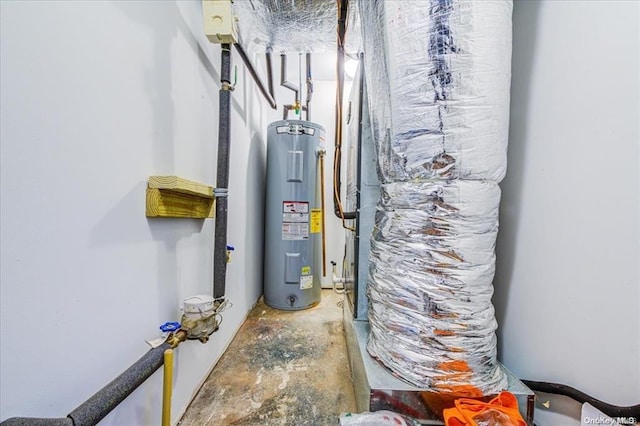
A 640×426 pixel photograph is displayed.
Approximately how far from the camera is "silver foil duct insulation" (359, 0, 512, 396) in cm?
66

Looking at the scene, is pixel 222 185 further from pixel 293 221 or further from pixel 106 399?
pixel 293 221

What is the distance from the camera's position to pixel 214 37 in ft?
3.20

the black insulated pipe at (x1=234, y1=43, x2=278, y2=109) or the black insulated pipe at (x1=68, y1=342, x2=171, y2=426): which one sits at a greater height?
the black insulated pipe at (x1=234, y1=43, x2=278, y2=109)

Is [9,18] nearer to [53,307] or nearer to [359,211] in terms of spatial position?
[53,307]

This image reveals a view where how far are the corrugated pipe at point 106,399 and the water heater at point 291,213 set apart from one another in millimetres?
1245

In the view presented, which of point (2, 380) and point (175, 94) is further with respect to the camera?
point (175, 94)

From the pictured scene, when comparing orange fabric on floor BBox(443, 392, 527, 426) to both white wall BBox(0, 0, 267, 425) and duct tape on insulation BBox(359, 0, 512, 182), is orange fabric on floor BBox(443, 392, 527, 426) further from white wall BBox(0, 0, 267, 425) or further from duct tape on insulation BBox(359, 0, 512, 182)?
white wall BBox(0, 0, 267, 425)

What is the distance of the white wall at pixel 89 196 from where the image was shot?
0.42 m

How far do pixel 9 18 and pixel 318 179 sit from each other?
5.58 ft

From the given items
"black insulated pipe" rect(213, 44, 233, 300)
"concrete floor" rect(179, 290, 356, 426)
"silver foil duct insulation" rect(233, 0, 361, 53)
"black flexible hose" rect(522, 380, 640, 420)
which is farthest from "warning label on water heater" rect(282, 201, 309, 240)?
"black flexible hose" rect(522, 380, 640, 420)

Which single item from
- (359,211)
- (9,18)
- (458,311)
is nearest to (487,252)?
(458,311)

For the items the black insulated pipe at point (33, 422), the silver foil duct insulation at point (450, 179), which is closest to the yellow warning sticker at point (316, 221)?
the silver foil duct insulation at point (450, 179)

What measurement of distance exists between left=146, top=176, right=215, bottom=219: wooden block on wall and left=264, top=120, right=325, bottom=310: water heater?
37.1 inches

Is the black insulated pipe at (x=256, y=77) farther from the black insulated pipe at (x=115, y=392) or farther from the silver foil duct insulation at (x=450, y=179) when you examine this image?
the black insulated pipe at (x=115, y=392)
